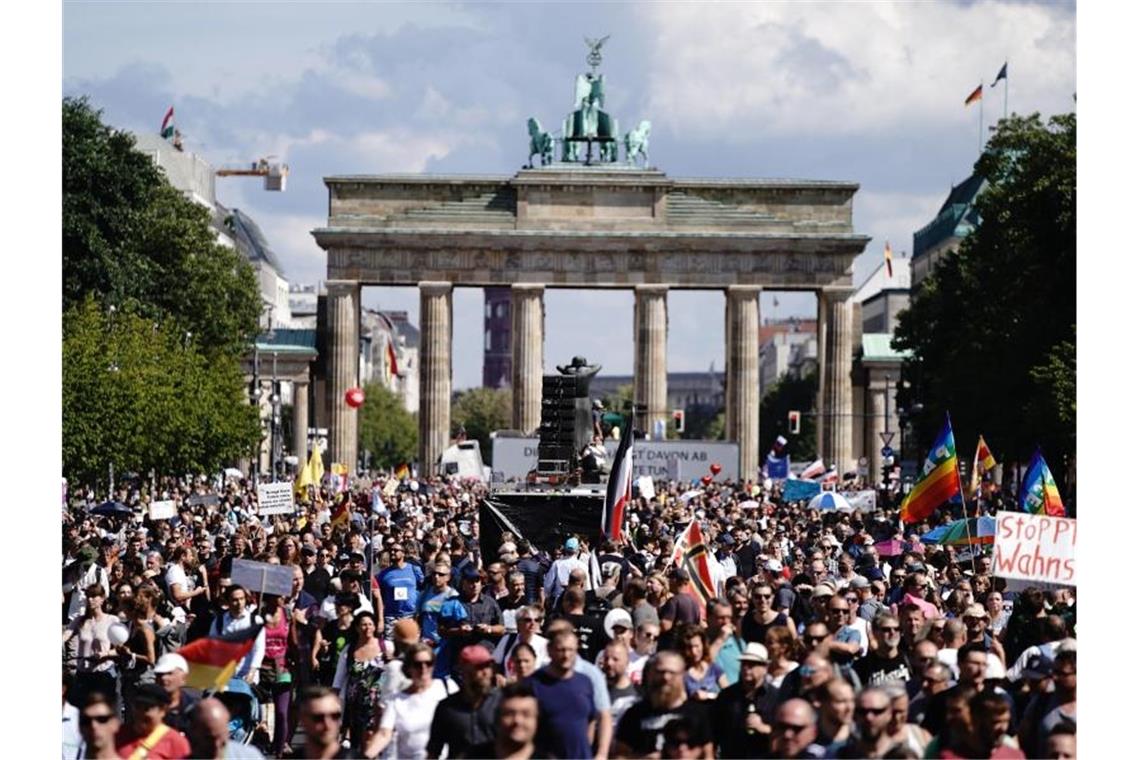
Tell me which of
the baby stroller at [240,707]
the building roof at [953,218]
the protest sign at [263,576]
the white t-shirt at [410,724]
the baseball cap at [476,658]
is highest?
the building roof at [953,218]

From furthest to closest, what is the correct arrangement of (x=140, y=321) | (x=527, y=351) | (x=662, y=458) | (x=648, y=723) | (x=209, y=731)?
(x=527, y=351)
(x=662, y=458)
(x=140, y=321)
(x=648, y=723)
(x=209, y=731)

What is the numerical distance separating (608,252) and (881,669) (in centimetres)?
9551

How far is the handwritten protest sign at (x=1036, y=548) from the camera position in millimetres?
18250

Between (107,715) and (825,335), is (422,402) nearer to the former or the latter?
(825,335)

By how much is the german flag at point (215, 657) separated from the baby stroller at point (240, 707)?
2.21 metres

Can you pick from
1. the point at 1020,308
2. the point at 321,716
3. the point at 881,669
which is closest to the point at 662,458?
the point at 1020,308

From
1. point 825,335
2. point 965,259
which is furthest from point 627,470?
point 825,335

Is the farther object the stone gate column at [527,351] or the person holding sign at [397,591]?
the stone gate column at [527,351]

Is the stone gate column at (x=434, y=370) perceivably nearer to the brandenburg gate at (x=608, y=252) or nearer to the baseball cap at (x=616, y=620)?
the brandenburg gate at (x=608, y=252)

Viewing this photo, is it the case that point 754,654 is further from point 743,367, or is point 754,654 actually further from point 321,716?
point 743,367

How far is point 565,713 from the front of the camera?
46.3 ft

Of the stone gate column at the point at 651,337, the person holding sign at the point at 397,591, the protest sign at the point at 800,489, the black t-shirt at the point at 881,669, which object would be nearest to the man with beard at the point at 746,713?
the black t-shirt at the point at 881,669

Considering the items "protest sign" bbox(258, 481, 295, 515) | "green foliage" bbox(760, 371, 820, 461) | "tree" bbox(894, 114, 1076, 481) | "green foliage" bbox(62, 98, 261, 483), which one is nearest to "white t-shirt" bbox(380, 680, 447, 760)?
"protest sign" bbox(258, 481, 295, 515)

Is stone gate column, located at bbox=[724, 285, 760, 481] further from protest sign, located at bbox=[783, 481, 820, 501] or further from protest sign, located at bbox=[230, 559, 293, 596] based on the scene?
protest sign, located at bbox=[230, 559, 293, 596]
